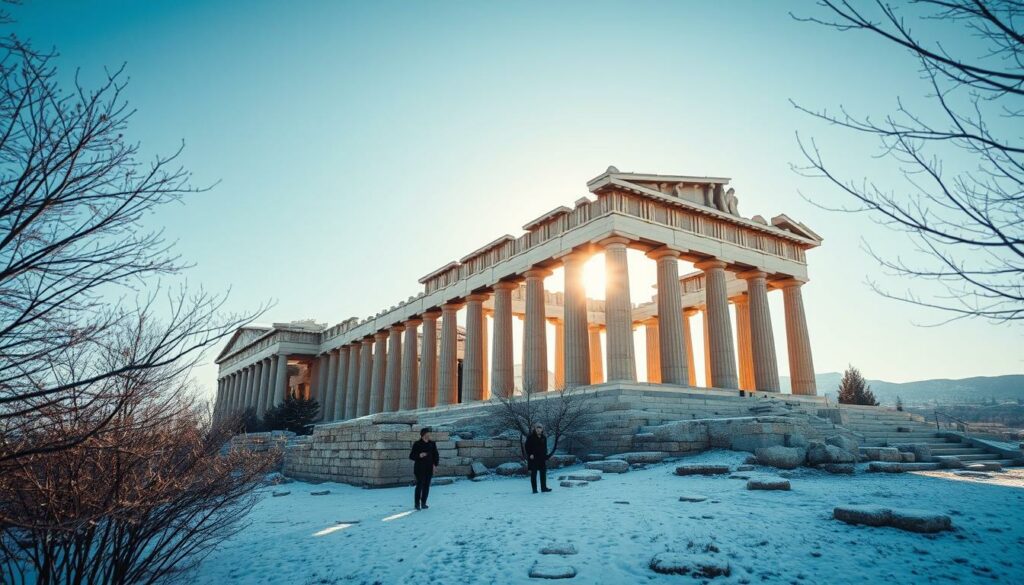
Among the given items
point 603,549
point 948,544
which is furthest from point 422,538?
point 948,544

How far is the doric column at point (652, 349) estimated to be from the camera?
36188mm

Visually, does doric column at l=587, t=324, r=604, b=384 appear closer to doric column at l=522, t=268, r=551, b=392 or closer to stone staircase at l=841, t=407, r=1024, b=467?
doric column at l=522, t=268, r=551, b=392

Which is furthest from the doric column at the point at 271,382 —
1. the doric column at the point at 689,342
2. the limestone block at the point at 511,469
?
the limestone block at the point at 511,469

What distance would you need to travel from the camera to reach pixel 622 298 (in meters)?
22.3

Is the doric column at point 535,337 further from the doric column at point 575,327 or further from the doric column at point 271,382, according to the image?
the doric column at point 271,382

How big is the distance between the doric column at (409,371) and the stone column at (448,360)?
465cm

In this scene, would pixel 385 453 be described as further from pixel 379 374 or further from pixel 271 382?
pixel 271 382

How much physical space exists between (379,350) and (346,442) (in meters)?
27.3

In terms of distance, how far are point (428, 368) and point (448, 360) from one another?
254 centimetres

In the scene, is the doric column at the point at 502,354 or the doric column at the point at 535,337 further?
the doric column at the point at 502,354

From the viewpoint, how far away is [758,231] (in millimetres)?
28234

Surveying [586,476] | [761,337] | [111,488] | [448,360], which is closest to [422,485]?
[586,476]

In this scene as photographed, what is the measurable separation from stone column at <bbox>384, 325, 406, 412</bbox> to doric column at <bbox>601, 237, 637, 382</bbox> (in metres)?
21.4

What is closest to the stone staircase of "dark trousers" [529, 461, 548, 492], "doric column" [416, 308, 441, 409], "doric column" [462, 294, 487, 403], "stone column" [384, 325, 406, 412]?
"dark trousers" [529, 461, 548, 492]
